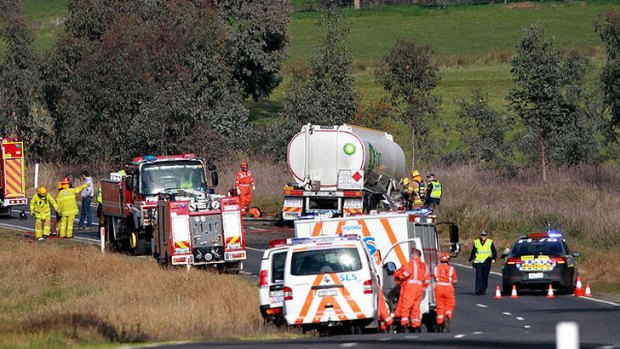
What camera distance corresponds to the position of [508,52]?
325 feet

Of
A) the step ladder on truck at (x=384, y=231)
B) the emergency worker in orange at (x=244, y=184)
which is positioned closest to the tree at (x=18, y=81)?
the emergency worker in orange at (x=244, y=184)

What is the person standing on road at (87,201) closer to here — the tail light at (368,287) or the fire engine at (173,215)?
the fire engine at (173,215)

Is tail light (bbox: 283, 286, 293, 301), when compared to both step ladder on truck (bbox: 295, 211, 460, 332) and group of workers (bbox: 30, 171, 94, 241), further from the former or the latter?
group of workers (bbox: 30, 171, 94, 241)

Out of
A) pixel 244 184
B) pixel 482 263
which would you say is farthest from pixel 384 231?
pixel 244 184

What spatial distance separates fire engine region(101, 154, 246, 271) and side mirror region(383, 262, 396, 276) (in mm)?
7352

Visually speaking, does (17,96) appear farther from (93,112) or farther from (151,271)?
(151,271)

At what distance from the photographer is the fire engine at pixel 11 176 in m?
46.6

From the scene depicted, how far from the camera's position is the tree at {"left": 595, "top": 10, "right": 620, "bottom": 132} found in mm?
54875

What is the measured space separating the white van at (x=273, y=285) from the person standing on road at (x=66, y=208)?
52.7ft

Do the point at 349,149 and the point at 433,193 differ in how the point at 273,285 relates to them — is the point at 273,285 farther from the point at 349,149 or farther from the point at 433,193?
the point at 433,193

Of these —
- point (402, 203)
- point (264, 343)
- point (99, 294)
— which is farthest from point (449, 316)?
point (402, 203)

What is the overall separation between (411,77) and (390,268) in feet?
125

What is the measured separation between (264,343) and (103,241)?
1685 centimetres

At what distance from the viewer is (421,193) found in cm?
4306
